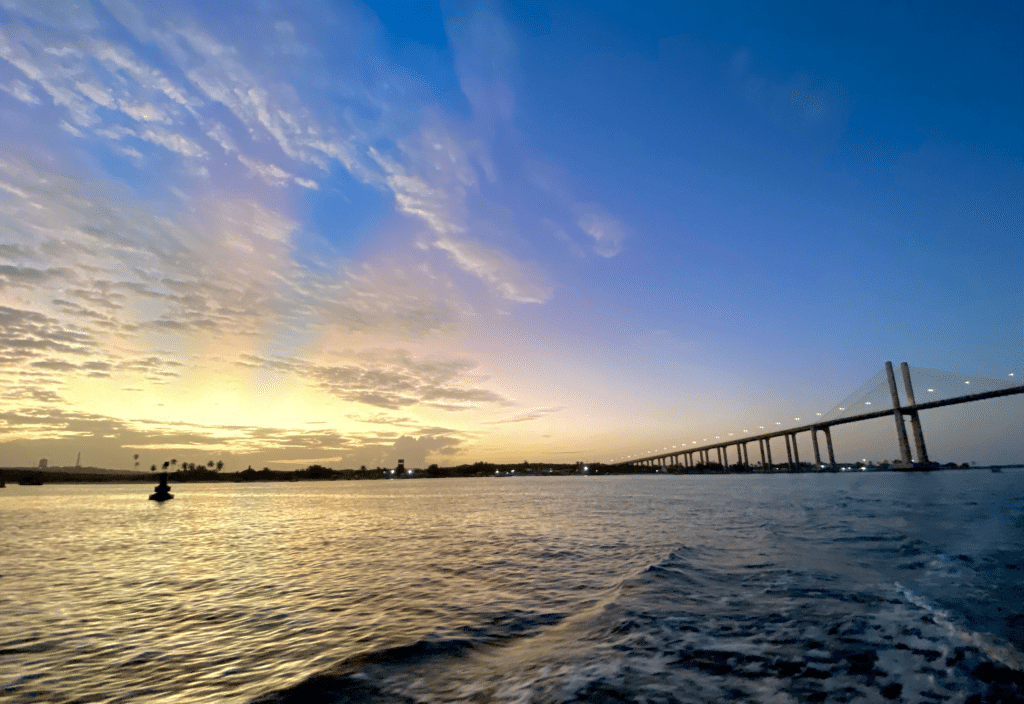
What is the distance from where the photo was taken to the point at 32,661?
7.93 meters

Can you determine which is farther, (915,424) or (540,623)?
(915,424)

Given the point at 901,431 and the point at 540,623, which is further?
the point at 901,431

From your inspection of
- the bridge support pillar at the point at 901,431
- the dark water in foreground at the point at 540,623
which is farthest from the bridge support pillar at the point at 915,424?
the dark water in foreground at the point at 540,623

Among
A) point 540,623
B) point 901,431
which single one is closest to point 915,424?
point 901,431

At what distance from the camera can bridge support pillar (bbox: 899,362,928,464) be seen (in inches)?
4857

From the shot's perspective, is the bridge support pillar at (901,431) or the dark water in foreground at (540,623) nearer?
the dark water in foreground at (540,623)

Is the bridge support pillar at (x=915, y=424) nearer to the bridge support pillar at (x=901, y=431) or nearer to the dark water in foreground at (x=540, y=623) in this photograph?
the bridge support pillar at (x=901, y=431)

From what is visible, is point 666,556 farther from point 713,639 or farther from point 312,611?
point 312,611

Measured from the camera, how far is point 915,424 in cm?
12500

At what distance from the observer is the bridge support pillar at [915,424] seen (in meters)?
123

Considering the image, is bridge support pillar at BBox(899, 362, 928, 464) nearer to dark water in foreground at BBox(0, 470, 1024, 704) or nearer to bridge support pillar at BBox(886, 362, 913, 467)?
bridge support pillar at BBox(886, 362, 913, 467)

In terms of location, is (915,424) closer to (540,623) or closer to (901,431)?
(901,431)

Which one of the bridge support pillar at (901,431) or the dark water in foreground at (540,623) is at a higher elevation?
the bridge support pillar at (901,431)

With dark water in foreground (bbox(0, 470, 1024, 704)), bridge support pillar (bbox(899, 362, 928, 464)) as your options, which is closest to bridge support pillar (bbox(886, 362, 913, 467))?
bridge support pillar (bbox(899, 362, 928, 464))
